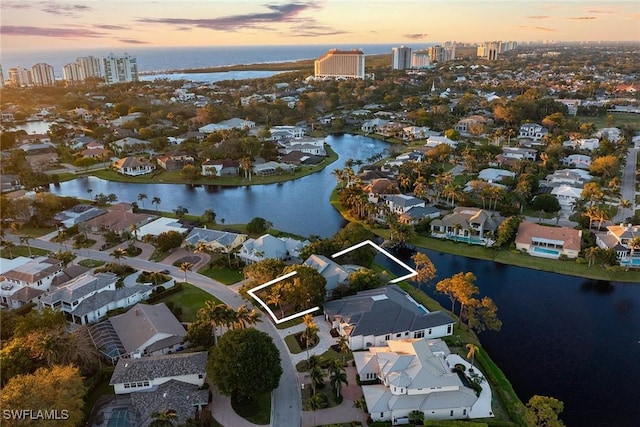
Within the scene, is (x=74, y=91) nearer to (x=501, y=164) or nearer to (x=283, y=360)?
(x=501, y=164)

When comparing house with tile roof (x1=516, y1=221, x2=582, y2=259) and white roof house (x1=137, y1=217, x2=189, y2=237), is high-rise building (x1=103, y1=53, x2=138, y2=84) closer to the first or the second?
white roof house (x1=137, y1=217, x2=189, y2=237)

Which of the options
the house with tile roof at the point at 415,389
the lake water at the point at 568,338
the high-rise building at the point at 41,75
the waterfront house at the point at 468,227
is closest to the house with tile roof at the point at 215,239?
the lake water at the point at 568,338

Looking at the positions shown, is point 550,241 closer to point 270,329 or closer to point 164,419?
→ point 270,329

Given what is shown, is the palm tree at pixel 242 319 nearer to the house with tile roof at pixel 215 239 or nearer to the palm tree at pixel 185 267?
the palm tree at pixel 185 267

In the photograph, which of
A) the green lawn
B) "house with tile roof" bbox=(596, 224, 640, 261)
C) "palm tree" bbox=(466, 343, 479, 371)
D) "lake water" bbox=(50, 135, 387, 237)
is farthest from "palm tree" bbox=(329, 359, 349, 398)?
"house with tile roof" bbox=(596, 224, 640, 261)

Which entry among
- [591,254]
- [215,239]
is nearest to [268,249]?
[215,239]

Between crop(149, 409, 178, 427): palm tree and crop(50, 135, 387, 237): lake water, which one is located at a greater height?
crop(149, 409, 178, 427): palm tree
